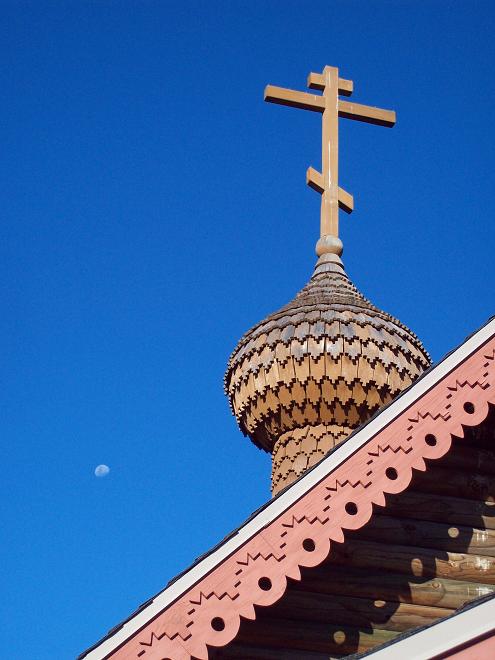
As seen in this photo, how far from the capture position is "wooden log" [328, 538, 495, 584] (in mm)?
7473

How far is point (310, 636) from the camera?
7199mm

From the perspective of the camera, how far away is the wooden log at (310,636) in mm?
7137

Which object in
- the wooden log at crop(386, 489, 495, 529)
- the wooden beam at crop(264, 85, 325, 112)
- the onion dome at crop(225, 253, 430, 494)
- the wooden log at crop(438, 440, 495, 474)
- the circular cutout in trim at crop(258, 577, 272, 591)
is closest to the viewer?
the circular cutout in trim at crop(258, 577, 272, 591)

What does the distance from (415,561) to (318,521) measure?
1131 mm

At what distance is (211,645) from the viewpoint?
6281mm

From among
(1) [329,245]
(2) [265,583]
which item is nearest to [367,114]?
(1) [329,245]

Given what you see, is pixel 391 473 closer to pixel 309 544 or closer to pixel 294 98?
pixel 309 544

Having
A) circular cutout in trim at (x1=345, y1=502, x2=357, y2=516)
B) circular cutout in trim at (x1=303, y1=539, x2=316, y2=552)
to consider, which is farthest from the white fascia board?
circular cutout in trim at (x1=345, y1=502, x2=357, y2=516)

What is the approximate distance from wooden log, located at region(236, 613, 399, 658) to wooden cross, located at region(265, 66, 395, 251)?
8462 millimetres

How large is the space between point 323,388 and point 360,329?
0.83 metres

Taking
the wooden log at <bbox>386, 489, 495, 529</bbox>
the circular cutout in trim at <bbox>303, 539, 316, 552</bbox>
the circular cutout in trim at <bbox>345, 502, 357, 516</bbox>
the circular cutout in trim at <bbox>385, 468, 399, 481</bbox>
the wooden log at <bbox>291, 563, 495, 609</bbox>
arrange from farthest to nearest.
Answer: the wooden log at <bbox>386, 489, 495, 529</bbox>
the wooden log at <bbox>291, 563, 495, 609</bbox>
the circular cutout in trim at <bbox>385, 468, 399, 481</bbox>
the circular cutout in trim at <bbox>345, 502, 357, 516</bbox>
the circular cutout in trim at <bbox>303, 539, 316, 552</bbox>

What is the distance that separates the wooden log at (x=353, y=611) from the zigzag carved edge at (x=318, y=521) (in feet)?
2.61

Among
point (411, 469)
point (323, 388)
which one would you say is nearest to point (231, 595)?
point (411, 469)

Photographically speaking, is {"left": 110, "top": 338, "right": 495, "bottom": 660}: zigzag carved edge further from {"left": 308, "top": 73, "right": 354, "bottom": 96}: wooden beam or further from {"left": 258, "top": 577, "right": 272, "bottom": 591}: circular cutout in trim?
{"left": 308, "top": 73, "right": 354, "bottom": 96}: wooden beam
